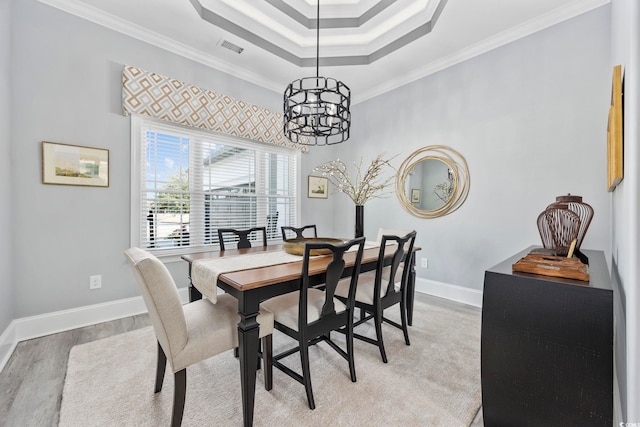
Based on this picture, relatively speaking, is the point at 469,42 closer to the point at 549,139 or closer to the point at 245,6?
the point at 549,139

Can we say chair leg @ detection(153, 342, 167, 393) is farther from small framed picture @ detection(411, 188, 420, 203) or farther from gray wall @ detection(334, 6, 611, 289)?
small framed picture @ detection(411, 188, 420, 203)

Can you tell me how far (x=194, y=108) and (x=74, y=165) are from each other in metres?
1.31

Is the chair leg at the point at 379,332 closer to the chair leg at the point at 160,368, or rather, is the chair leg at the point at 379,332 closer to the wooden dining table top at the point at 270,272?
the wooden dining table top at the point at 270,272

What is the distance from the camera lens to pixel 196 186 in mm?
3320

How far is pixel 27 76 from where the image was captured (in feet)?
7.60

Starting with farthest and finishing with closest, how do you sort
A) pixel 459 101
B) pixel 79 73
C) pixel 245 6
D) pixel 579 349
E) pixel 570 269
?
pixel 459 101
pixel 245 6
pixel 79 73
pixel 570 269
pixel 579 349

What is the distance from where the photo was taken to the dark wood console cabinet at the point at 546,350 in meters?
1.10

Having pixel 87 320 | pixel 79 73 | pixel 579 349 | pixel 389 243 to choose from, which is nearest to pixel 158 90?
pixel 79 73

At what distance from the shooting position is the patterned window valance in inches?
109

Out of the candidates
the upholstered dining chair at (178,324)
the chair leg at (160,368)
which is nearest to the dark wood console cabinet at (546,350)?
the upholstered dining chair at (178,324)

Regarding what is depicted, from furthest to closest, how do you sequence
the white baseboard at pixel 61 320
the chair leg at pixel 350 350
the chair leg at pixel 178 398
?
the white baseboard at pixel 61 320
the chair leg at pixel 350 350
the chair leg at pixel 178 398

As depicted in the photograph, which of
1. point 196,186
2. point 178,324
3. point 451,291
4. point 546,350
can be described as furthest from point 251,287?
point 451,291

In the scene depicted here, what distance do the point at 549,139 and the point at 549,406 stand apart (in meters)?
2.54

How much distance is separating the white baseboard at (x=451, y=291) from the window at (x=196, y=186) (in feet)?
7.37
